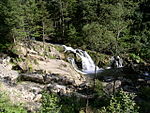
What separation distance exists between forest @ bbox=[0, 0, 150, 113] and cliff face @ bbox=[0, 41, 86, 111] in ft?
6.92

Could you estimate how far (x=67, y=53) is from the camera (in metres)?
33.8

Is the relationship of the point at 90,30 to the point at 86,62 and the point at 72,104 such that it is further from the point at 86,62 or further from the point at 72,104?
the point at 86,62

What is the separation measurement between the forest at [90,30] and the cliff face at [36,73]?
2.11 m

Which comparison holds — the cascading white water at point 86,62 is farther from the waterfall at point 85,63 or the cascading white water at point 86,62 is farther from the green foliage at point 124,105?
the green foliage at point 124,105

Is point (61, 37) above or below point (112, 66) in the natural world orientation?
above

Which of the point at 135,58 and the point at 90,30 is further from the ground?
the point at 90,30

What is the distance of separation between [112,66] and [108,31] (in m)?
20.8

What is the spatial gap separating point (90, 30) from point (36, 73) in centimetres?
1238

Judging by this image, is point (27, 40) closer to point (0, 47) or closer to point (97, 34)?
point (0, 47)

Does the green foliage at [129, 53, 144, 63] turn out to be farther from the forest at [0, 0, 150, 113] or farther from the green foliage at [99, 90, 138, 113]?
the green foliage at [99, 90, 138, 113]

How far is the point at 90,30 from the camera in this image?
14773mm

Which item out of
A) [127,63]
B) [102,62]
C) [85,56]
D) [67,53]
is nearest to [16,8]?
[67,53]

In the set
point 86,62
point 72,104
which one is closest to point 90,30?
point 72,104

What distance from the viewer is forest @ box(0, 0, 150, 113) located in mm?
14745
